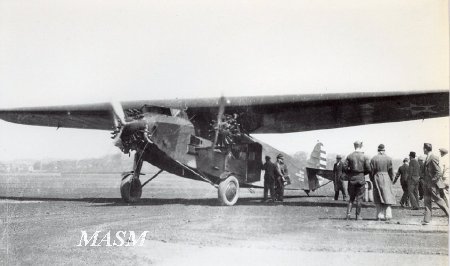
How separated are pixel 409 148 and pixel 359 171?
2.36 metres

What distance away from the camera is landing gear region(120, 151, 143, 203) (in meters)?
13.1

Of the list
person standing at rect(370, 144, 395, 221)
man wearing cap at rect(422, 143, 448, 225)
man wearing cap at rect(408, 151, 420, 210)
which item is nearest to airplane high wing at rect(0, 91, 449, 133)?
man wearing cap at rect(408, 151, 420, 210)

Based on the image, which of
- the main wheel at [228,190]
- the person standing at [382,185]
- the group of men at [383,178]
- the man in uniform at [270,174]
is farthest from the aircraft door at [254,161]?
the person standing at [382,185]

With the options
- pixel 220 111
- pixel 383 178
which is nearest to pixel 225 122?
pixel 220 111

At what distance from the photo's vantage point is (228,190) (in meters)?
12.9

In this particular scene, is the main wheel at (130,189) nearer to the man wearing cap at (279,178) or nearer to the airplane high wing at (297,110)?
the airplane high wing at (297,110)

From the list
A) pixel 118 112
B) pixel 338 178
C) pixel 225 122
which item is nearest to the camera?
pixel 118 112

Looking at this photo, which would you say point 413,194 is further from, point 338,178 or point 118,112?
point 118,112

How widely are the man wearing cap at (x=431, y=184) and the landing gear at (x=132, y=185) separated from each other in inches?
293

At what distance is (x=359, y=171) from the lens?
399 inches

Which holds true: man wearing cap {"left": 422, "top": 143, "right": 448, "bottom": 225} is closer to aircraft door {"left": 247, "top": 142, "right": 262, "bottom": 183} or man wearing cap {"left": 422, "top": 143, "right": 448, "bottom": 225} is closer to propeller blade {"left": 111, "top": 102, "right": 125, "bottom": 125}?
aircraft door {"left": 247, "top": 142, "right": 262, "bottom": 183}

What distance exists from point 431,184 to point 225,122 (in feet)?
18.3

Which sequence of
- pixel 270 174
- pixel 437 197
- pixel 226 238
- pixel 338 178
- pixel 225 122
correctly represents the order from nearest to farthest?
pixel 226 238
pixel 437 197
pixel 225 122
pixel 270 174
pixel 338 178

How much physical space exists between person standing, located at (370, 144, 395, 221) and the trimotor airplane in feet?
5.37
